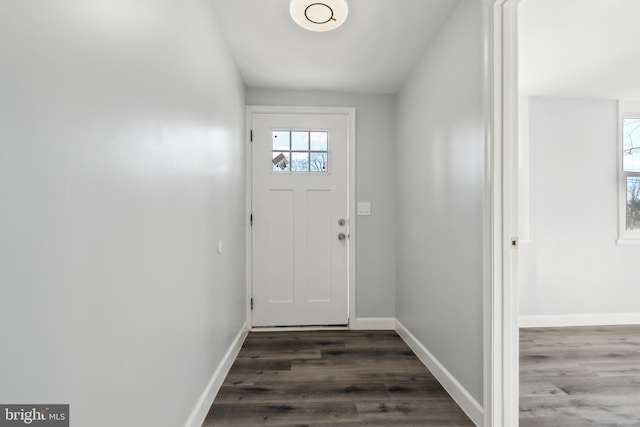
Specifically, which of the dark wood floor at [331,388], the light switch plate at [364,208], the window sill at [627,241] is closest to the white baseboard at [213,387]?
the dark wood floor at [331,388]

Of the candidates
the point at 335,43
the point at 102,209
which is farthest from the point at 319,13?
the point at 102,209

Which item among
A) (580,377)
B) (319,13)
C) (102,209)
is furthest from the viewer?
(580,377)

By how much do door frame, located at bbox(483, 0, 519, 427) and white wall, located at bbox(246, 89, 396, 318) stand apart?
158cm

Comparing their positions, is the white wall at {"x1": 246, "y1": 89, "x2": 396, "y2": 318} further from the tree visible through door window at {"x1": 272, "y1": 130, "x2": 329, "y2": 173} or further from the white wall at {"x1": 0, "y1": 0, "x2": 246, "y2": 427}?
the white wall at {"x1": 0, "y1": 0, "x2": 246, "y2": 427}

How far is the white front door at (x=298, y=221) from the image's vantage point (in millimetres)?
2990

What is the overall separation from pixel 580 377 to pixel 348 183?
2239 millimetres

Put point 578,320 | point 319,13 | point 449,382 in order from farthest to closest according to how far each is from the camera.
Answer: point 578,320 → point 449,382 → point 319,13

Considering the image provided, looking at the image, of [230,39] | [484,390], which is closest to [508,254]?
[484,390]

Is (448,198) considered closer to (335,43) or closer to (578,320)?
(335,43)

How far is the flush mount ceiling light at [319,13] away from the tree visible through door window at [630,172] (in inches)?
132

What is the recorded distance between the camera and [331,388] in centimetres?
194

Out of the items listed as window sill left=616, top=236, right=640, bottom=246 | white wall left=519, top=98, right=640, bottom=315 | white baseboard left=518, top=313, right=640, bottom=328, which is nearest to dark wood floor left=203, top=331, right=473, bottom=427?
white baseboard left=518, top=313, right=640, bottom=328

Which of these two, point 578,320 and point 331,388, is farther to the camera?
point 578,320

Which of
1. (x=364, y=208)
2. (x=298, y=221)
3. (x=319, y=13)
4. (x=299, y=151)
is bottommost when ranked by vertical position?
(x=298, y=221)
